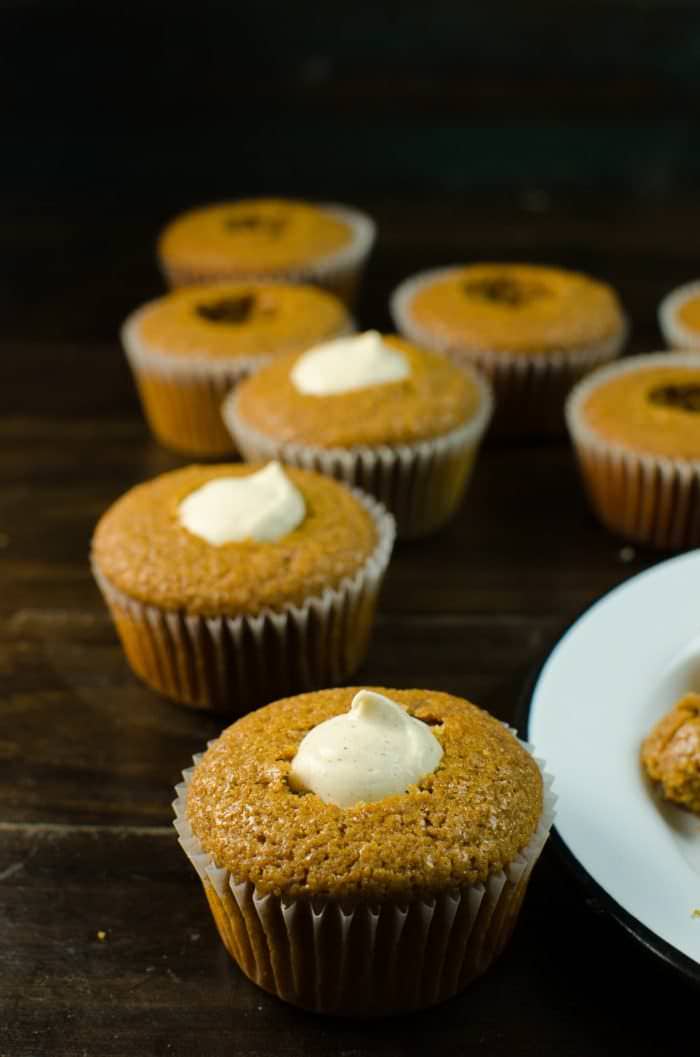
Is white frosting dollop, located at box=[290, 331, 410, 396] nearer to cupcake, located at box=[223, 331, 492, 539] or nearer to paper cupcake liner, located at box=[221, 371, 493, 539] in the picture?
cupcake, located at box=[223, 331, 492, 539]

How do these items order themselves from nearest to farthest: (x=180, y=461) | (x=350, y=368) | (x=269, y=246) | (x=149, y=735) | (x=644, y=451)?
(x=149, y=735), (x=644, y=451), (x=350, y=368), (x=180, y=461), (x=269, y=246)

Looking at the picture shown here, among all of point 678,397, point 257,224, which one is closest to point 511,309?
point 678,397

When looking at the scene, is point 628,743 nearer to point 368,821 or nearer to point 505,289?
point 368,821

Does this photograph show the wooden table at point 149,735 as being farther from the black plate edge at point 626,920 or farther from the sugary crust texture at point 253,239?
the sugary crust texture at point 253,239

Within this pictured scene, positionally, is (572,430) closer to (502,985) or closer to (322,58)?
(502,985)

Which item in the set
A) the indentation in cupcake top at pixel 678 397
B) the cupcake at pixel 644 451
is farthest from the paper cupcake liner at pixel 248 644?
the indentation in cupcake top at pixel 678 397
